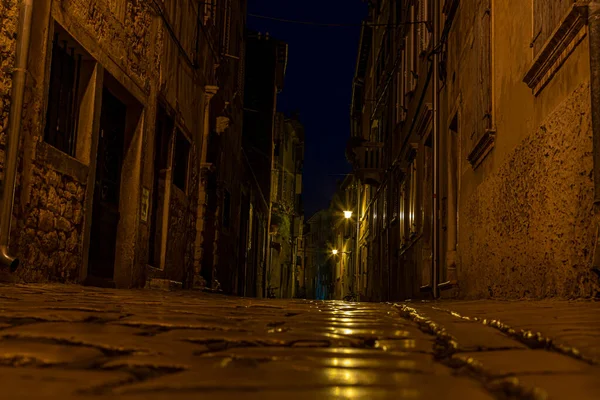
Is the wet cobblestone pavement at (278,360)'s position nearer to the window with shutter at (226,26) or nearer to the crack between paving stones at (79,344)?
the crack between paving stones at (79,344)

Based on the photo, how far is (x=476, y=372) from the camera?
5.88 ft

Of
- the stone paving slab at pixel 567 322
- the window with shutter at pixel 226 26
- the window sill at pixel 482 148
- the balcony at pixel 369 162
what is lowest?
the stone paving slab at pixel 567 322

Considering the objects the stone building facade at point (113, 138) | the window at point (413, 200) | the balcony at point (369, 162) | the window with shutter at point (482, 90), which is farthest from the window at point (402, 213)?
the window with shutter at point (482, 90)

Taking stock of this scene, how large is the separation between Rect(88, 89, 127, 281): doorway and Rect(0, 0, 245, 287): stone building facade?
16 mm

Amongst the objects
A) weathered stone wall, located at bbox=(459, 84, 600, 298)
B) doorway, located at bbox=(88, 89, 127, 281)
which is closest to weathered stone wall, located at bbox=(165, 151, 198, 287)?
doorway, located at bbox=(88, 89, 127, 281)

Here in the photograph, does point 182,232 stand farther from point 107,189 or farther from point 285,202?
point 285,202

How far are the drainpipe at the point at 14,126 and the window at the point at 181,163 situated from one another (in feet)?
18.3

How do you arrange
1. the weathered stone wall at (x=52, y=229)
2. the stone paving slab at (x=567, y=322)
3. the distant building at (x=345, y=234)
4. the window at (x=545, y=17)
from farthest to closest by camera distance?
the distant building at (x=345, y=234)
the weathered stone wall at (x=52, y=229)
the window at (x=545, y=17)
the stone paving slab at (x=567, y=322)

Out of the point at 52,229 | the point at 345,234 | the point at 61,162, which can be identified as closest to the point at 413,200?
the point at 61,162

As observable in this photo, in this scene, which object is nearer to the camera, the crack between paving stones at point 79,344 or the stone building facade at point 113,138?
the crack between paving stones at point 79,344

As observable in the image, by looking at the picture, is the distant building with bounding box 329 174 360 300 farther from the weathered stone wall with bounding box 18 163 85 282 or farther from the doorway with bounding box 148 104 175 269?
the weathered stone wall with bounding box 18 163 85 282

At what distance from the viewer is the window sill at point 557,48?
433cm

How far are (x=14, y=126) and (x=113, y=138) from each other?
3.78m

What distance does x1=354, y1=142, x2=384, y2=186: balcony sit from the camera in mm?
21109
